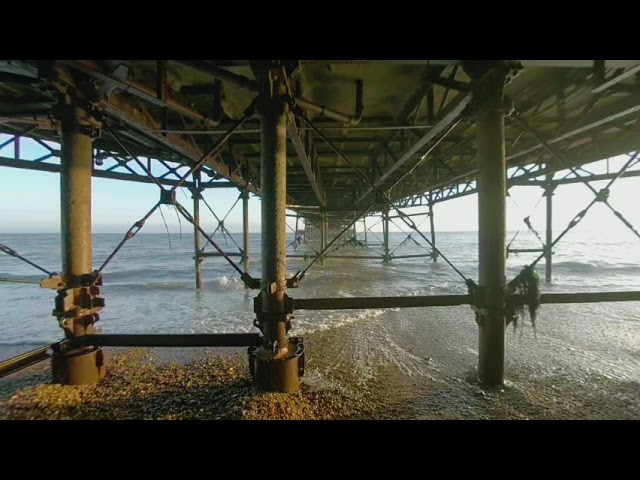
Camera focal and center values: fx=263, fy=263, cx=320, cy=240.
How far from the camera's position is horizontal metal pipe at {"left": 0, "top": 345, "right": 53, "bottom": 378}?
236 centimetres

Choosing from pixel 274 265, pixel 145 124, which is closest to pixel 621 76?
pixel 274 265

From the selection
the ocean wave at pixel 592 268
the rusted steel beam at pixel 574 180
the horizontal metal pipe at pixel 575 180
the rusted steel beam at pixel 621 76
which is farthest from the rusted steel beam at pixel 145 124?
the ocean wave at pixel 592 268

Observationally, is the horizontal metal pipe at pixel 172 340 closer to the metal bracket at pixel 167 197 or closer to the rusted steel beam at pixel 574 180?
the metal bracket at pixel 167 197

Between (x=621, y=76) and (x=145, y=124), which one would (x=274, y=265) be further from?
(x=621, y=76)

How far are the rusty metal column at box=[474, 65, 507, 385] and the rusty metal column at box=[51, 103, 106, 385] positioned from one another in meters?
4.45

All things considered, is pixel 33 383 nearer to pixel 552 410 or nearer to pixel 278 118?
pixel 278 118

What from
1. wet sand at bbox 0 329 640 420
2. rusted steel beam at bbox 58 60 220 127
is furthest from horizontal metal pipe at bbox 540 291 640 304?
rusted steel beam at bbox 58 60 220 127

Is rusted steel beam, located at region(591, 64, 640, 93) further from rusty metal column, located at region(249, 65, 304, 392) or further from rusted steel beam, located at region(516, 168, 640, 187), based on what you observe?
rusted steel beam, located at region(516, 168, 640, 187)

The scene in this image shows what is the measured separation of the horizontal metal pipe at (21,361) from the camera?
236 centimetres
